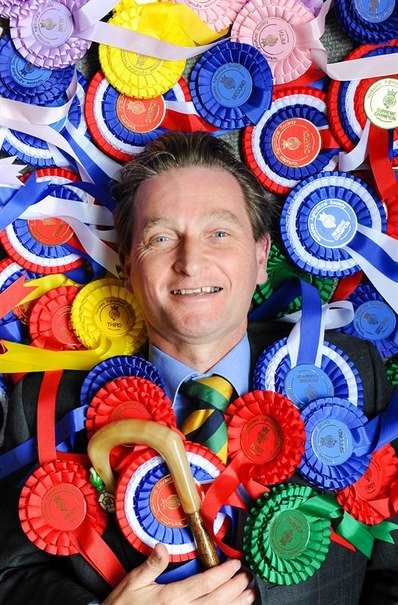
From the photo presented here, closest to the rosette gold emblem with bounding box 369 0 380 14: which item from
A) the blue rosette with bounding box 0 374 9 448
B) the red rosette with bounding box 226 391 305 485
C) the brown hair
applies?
the brown hair

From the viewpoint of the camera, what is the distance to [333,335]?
5.31 ft

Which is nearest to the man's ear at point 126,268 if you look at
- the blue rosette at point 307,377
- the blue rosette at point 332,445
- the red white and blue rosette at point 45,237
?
the red white and blue rosette at point 45,237

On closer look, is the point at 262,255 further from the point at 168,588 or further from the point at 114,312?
the point at 168,588

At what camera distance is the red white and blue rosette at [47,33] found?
1536 mm

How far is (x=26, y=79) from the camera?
156cm

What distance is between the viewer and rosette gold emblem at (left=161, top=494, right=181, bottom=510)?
4.47 ft

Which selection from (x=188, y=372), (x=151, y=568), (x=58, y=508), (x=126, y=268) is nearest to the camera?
(x=151, y=568)

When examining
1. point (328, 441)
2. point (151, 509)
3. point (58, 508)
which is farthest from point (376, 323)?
point (58, 508)

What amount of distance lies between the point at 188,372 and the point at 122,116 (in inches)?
21.6

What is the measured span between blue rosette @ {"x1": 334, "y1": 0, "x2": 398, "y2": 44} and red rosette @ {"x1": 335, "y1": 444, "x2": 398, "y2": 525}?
833mm

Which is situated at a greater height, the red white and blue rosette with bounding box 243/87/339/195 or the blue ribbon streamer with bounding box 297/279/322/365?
the red white and blue rosette with bounding box 243/87/339/195

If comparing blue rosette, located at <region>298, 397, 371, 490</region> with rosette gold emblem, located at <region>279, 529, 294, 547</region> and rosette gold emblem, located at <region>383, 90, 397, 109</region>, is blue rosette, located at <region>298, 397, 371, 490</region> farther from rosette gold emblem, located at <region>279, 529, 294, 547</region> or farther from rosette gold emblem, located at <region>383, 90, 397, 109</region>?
rosette gold emblem, located at <region>383, 90, 397, 109</region>

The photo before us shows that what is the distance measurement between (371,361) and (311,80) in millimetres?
606

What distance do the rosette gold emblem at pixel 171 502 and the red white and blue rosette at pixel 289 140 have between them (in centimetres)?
68
